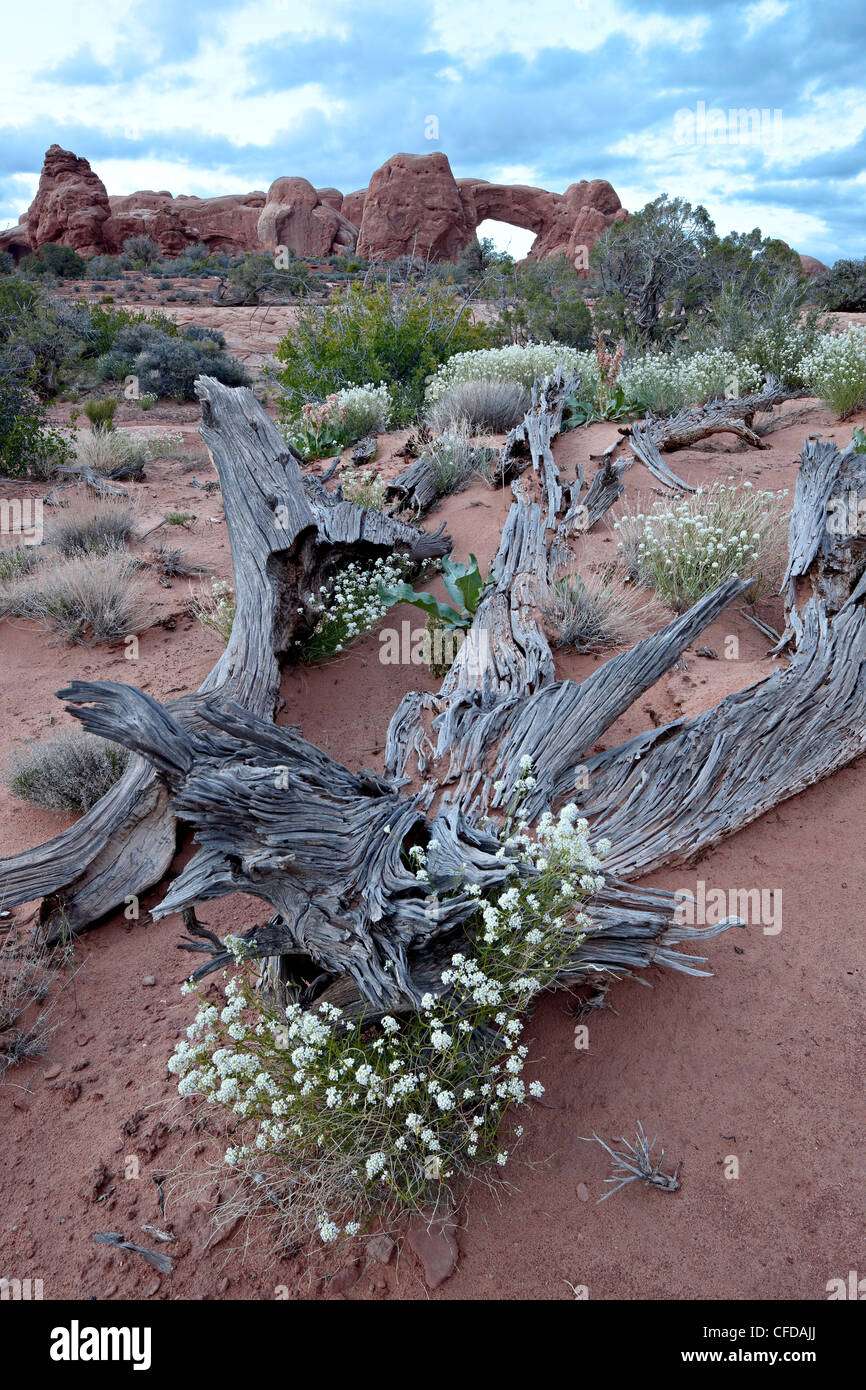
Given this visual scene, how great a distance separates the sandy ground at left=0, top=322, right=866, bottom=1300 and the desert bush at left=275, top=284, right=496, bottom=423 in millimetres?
8793

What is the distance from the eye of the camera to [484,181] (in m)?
55.3

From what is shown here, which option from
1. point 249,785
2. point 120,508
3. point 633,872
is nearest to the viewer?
point 249,785

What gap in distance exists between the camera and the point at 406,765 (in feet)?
11.5

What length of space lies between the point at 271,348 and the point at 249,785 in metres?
20.8

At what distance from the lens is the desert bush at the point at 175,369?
15.5 m

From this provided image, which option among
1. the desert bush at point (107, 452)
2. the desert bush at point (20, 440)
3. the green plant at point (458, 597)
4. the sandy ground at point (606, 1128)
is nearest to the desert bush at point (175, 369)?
the desert bush at point (107, 452)

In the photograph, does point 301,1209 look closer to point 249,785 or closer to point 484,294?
point 249,785

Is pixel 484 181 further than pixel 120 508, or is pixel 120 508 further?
pixel 484 181

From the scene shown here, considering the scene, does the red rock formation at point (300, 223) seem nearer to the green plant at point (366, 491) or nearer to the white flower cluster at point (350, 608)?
the green plant at point (366, 491)

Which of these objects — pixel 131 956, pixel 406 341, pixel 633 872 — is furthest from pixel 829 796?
pixel 406 341

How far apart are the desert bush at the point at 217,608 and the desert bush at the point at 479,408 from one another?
4.03 metres

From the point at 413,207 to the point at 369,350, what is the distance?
4838cm

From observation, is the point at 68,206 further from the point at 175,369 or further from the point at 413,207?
the point at 175,369

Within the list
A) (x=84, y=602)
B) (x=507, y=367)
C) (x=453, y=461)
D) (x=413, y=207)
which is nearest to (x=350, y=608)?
(x=84, y=602)
